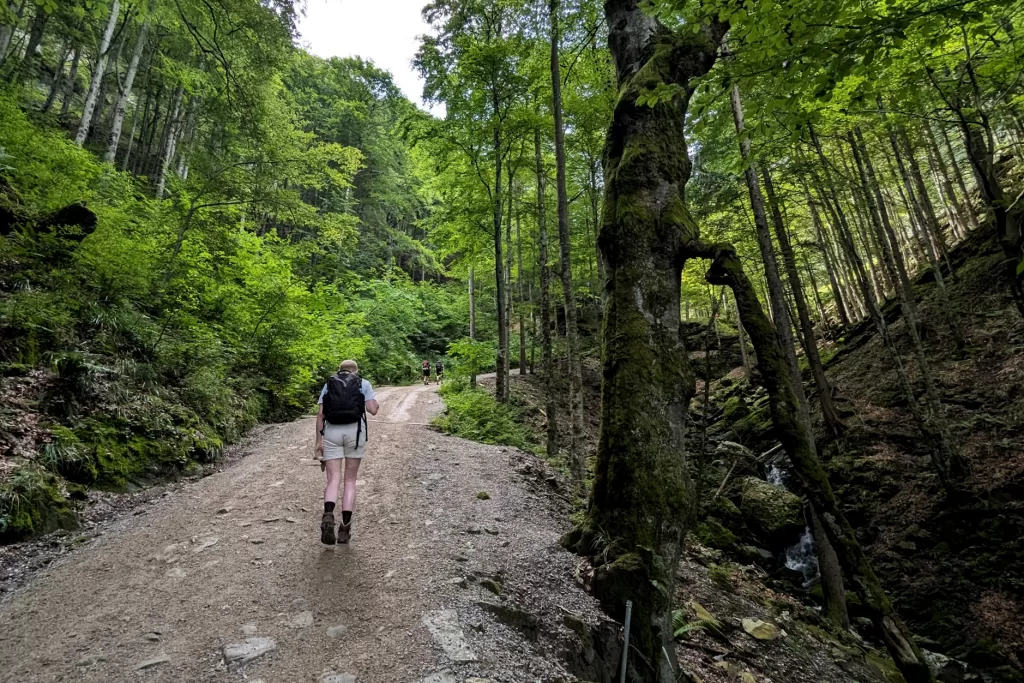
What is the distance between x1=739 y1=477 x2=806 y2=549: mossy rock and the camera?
9961 millimetres

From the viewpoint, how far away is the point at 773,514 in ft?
33.6

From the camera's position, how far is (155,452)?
702 centimetres

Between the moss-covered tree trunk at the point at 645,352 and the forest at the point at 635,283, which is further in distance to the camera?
the forest at the point at 635,283

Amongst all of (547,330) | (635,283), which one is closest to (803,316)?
(547,330)

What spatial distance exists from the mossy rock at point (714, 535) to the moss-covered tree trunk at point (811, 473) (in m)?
6.70

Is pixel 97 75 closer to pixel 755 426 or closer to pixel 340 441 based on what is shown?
pixel 340 441

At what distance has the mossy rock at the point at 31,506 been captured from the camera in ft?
15.0

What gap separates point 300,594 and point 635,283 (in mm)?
3797

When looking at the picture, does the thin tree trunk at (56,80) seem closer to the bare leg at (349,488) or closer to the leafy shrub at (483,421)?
the leafy shrub at (483,421)

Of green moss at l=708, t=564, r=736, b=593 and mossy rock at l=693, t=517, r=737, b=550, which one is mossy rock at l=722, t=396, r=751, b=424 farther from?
green moss at l=708, t=564, r=736, b=593

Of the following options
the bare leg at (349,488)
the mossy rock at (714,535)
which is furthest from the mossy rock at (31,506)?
the mossy rock at (714,535)

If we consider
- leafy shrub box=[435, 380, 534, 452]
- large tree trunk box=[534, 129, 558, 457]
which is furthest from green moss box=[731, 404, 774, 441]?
leafy shrub box=[435, 380, 534, 452]

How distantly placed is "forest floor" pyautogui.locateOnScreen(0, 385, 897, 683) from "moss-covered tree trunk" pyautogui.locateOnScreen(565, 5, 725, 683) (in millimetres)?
395

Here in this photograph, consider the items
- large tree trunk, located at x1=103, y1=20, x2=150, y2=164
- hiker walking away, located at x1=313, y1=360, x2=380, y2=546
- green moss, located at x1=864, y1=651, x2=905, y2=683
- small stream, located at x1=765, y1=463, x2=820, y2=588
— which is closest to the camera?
hiker walking away, located at x1=313, y1=360, x2=380, y2=546
